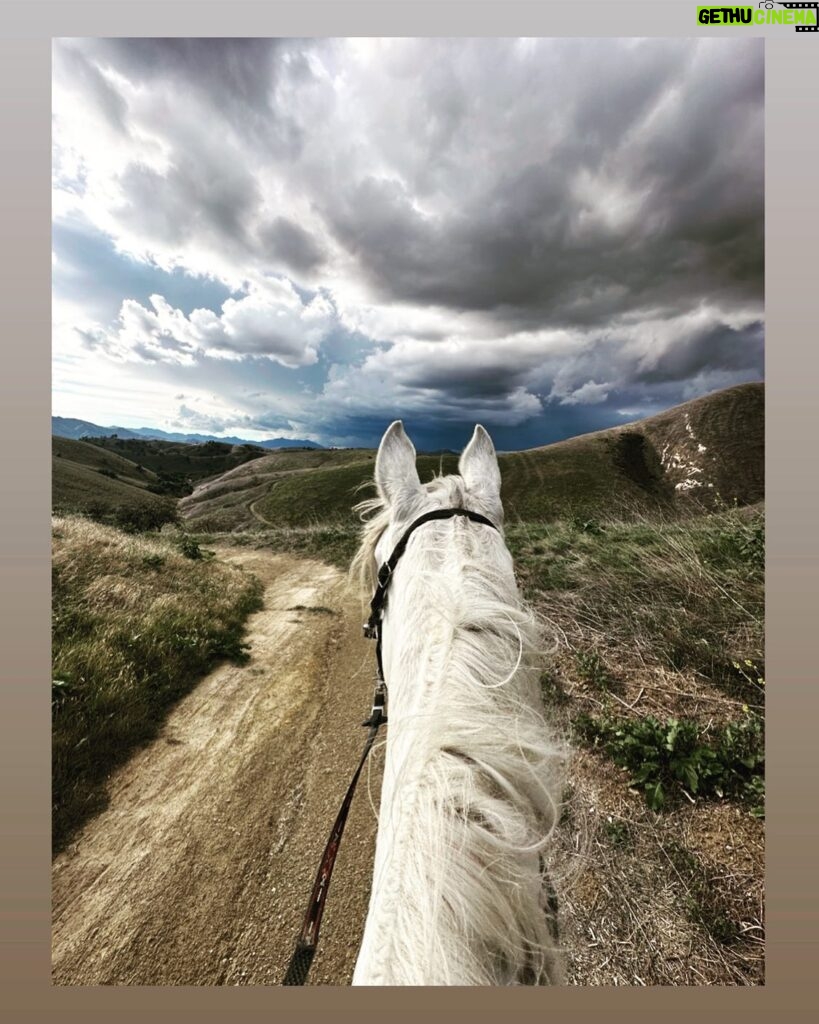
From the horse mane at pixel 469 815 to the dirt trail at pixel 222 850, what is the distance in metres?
1.94

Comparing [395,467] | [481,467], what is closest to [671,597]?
[481,467]

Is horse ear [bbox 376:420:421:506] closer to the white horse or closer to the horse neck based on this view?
the white horse

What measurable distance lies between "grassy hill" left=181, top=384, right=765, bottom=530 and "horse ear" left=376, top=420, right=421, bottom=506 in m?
33.9

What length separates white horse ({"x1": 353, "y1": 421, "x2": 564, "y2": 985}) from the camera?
845 mm

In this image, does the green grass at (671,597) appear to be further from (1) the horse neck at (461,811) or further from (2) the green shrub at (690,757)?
(1) the horse neck at (461,811)

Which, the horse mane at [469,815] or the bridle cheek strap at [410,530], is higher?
the bridle cheek strap at [410,530]

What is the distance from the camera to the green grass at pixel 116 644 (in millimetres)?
3143

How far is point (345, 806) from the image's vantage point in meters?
1.39

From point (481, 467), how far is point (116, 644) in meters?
4.40

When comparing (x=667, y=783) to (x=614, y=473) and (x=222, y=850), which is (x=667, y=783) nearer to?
(x=222, y=850)

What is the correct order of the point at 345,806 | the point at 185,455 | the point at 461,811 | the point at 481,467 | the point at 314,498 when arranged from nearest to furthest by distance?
the point at 461,811
the point at 345,806
the point at 481,467
the point at 314,498
the point at 185,455

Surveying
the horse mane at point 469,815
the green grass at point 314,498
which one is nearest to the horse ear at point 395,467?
the horse mane at point 469,815

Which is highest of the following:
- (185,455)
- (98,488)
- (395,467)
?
(185,455)

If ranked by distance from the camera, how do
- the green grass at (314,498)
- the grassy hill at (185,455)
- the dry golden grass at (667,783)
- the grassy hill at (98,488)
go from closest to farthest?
the dry golden grass at (667,783) < the grassy hill at (98,488) < the green grass at (314,498) < the grassy hill at (185,455)
